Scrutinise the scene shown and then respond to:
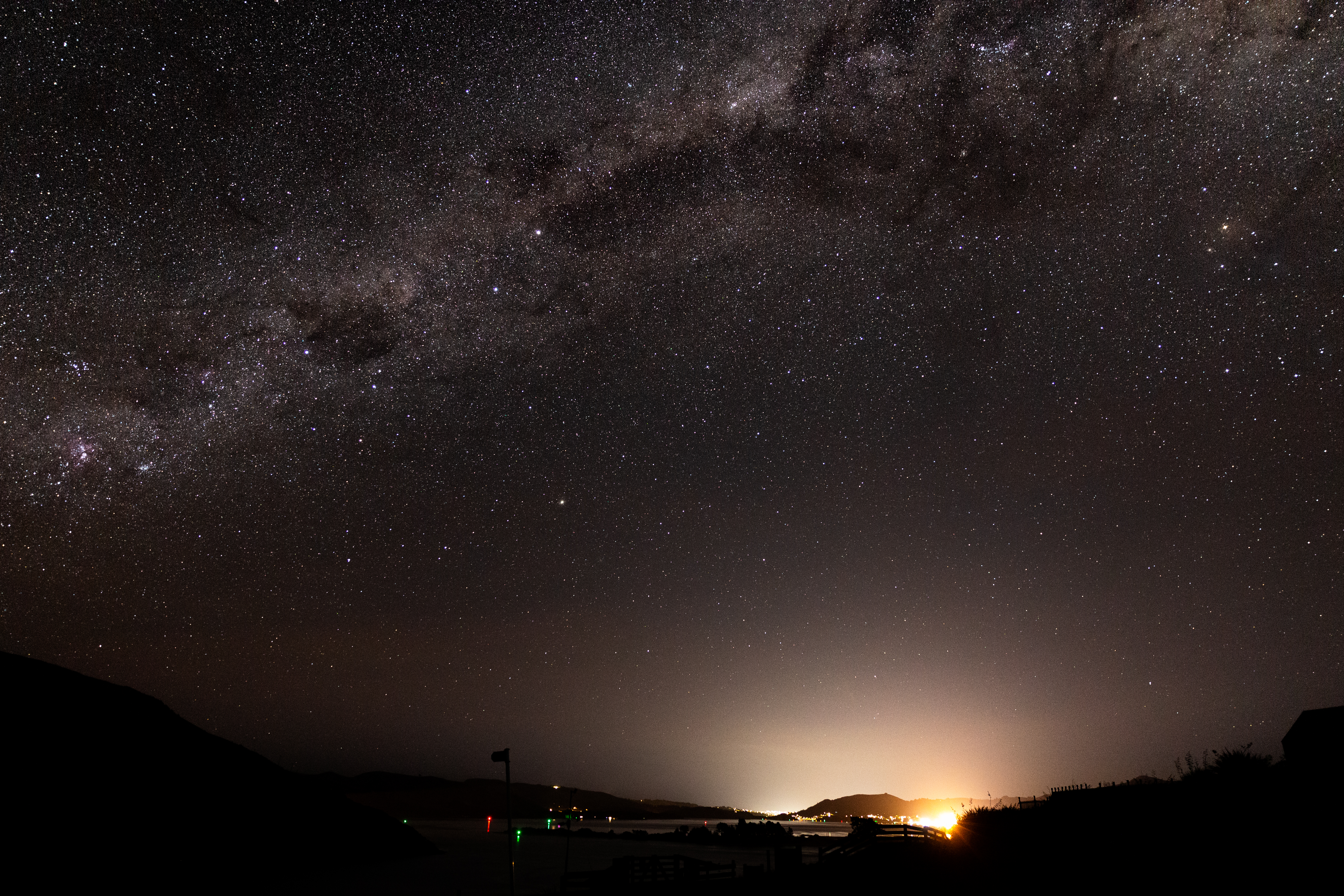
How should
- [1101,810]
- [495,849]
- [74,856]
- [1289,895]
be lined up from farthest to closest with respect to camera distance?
[495,849], [74,856], [1101,810], [1289,895]

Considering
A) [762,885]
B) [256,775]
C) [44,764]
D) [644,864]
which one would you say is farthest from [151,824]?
[762,885]

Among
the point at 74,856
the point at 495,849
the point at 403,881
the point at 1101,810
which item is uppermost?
the point at 1101,810

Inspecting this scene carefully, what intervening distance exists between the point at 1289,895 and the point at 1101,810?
1126 cm

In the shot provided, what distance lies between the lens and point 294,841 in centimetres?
6912

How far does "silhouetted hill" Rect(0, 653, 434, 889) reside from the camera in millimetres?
45000

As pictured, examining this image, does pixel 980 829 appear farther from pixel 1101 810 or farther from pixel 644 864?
pixel 644 864

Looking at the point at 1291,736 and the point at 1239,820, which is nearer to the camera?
the point at 1239,820

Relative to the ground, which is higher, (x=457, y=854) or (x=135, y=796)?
(x=135, y=796)

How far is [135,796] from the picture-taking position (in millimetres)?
53000

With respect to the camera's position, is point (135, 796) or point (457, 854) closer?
point (135, 796)

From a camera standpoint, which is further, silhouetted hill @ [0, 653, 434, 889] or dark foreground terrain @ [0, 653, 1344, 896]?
silhouetted hill @ [0, 653, 434, 889]

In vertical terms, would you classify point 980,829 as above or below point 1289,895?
below

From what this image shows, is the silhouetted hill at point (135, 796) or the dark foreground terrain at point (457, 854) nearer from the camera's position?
the dark foreground terrain at point (457, 854)

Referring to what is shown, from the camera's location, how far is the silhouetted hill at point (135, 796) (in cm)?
4500
